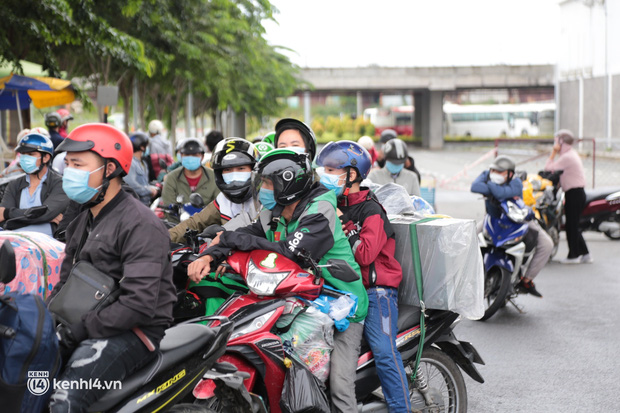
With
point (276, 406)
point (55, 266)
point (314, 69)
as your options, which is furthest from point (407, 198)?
point (314, 69)

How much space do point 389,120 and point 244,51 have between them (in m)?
63.1

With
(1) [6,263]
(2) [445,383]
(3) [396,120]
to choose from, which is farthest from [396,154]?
(3) [396,120]

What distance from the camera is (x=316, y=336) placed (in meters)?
4.27

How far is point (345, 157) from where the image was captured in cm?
505

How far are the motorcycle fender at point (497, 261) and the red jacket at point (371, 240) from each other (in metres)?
3.89

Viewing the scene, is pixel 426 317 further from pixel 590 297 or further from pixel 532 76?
pixel 532 76

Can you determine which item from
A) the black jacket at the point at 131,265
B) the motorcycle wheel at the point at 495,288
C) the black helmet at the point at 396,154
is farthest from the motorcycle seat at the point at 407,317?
the black helmet at the point at 396,154

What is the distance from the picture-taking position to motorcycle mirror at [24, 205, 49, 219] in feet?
20.6

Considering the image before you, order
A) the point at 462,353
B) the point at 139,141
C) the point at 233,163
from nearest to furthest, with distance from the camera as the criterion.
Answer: the point at 462,353
the point at 233,163
the point at 139,141

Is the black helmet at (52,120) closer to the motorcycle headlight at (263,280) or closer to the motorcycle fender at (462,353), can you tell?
the motorcycle fender at (462,353)

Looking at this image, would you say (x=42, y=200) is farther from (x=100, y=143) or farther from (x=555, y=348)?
(x=555, y=348)

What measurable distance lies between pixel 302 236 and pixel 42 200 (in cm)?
345

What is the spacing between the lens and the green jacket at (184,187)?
825 centimetres

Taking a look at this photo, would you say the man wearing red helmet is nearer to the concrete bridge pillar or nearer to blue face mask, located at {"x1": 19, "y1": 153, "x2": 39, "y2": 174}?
blue face mask, located at {"x1": 19, "y1": 153, "x2": 39, "y2": 174}
